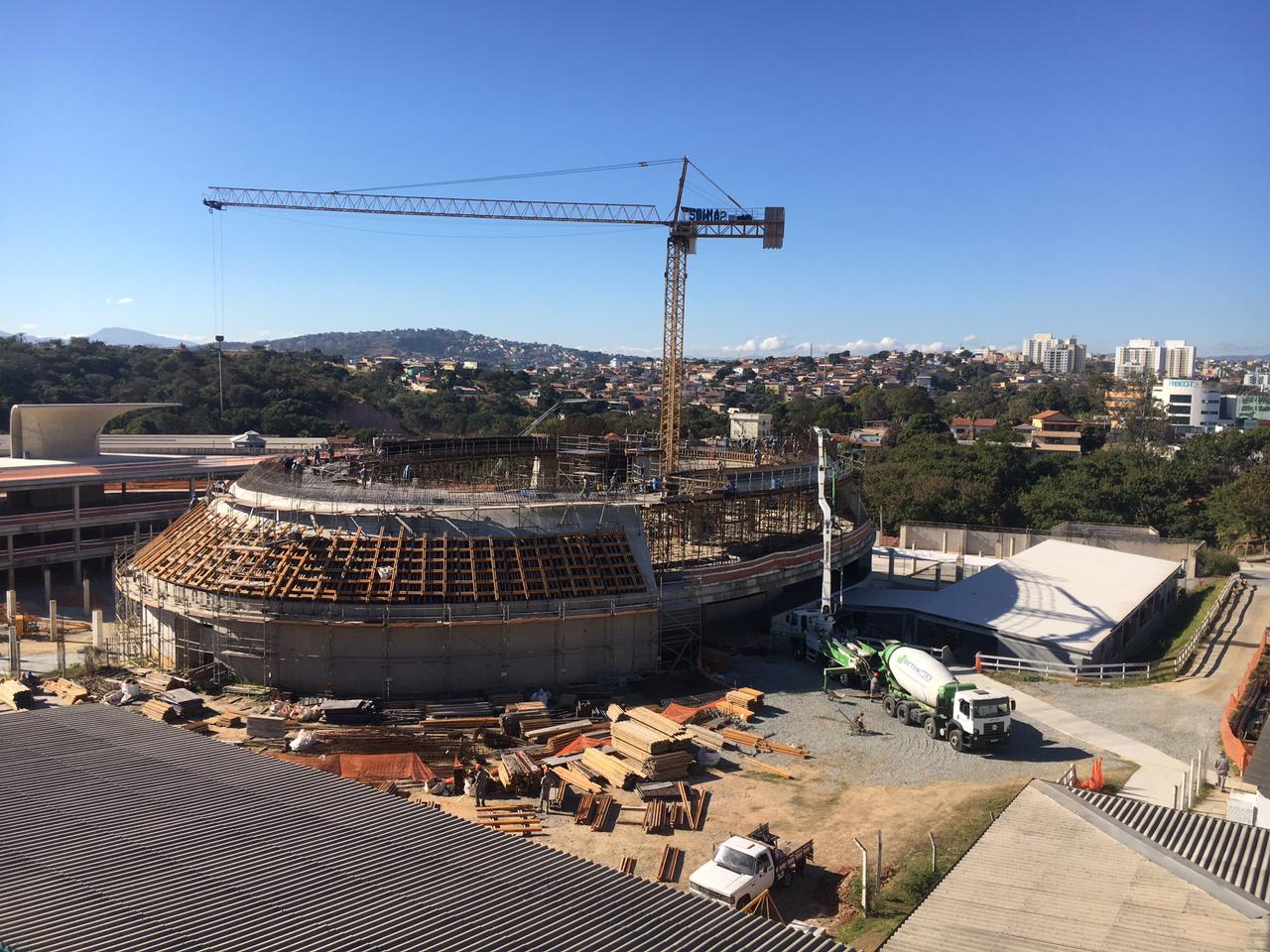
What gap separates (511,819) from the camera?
2259cm

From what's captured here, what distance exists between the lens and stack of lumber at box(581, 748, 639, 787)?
2473 cm

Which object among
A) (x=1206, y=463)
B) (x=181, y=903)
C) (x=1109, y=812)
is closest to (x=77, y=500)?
(x=181, y=903)

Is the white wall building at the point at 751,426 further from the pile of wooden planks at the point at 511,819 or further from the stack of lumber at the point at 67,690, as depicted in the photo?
the pile of wooden planks at the point at 511,819

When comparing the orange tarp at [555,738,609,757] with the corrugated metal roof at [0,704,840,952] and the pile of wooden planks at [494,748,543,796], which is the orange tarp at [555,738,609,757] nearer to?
the pile of wooden planks at [494,748,543,796]

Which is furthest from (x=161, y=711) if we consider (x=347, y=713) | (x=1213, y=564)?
(x=1213, y=564)

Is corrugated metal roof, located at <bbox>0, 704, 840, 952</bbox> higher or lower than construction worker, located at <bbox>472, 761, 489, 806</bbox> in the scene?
higher

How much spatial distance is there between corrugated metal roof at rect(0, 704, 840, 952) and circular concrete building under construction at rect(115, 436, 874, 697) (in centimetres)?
1245

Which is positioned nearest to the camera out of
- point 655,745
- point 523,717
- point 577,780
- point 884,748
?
point 577,780

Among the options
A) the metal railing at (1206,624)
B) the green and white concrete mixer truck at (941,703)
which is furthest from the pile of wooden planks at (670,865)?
the metal railing at (1206,624)

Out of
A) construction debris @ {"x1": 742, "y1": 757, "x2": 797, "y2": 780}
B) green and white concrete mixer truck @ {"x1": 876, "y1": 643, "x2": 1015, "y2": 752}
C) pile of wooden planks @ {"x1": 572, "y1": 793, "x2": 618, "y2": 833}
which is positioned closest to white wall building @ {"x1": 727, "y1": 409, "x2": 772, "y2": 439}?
green and white concrete mixer truck @ {"x1": 876, "y1": 643, "x2": 1015, "y2": 752}

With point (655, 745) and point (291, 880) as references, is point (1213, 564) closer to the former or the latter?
point (655, 745)

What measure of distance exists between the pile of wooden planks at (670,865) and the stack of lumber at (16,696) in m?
21.5

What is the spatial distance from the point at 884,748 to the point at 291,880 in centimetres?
1818

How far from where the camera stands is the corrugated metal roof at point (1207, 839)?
52.3 feet
